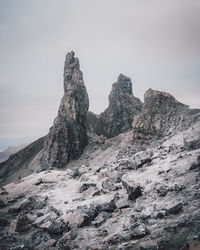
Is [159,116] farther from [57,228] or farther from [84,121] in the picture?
[84,121]

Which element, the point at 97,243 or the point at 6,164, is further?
the point at 6,164

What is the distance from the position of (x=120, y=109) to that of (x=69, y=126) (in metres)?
28.8

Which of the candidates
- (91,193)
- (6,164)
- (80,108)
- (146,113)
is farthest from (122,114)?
(91,193)

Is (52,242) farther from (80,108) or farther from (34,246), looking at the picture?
(80,108)

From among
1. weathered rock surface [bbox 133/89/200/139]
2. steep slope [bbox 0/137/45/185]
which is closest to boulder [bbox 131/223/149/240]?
weathered rock surface [bbox 133/89/200/139]

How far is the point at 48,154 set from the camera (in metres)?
44.0

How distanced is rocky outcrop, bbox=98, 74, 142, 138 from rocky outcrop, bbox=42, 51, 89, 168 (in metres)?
20.3

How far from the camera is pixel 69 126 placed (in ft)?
150

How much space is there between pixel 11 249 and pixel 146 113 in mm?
25164

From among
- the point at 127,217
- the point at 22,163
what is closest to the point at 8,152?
the point at 22,163

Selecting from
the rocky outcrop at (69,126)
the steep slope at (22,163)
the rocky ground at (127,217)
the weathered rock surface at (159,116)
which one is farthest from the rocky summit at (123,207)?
the steep slope at (22,163)

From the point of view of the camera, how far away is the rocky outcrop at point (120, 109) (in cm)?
6662

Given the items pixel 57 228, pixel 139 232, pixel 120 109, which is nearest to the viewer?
pixel 139 232

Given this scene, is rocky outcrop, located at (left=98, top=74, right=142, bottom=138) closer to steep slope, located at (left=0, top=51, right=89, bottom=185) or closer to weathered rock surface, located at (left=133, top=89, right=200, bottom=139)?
steep slope, located at (left=0, top=51, right=89, bottom=185)
